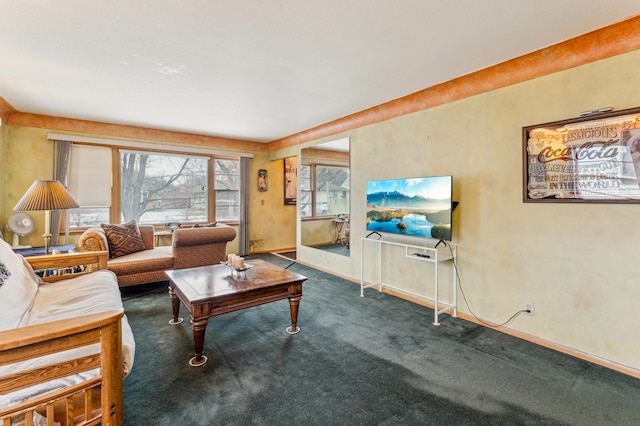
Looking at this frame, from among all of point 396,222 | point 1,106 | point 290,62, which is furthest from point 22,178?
point 396,222

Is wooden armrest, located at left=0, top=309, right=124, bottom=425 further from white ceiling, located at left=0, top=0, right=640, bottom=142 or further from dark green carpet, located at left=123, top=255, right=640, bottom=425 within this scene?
white ceiling, located at left=0, top=0, right=640, bottom=142

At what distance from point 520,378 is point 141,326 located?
3.19m

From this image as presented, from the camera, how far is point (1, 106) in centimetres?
376

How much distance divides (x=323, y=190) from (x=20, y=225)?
14.3ft

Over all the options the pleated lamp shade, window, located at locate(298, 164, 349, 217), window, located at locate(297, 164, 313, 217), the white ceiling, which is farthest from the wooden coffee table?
window, located at locate(297, 164, 313, 217)

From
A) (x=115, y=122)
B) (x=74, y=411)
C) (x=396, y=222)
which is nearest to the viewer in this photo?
(x=74, y=411)

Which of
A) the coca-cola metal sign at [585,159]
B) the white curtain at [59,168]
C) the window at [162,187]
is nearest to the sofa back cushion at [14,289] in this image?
the white curtain at [59,168]

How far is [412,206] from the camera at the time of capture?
3.30 meters

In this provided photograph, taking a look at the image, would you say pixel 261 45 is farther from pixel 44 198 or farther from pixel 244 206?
pixel 244 206

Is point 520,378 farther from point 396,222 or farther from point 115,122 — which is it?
point 115,122

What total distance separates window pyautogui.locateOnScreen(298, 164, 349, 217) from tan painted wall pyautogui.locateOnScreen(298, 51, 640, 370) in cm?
123

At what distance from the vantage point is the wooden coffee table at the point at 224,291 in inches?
87.0

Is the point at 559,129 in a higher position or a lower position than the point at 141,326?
higher

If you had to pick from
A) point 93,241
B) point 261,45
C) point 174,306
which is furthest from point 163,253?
point 261,45
